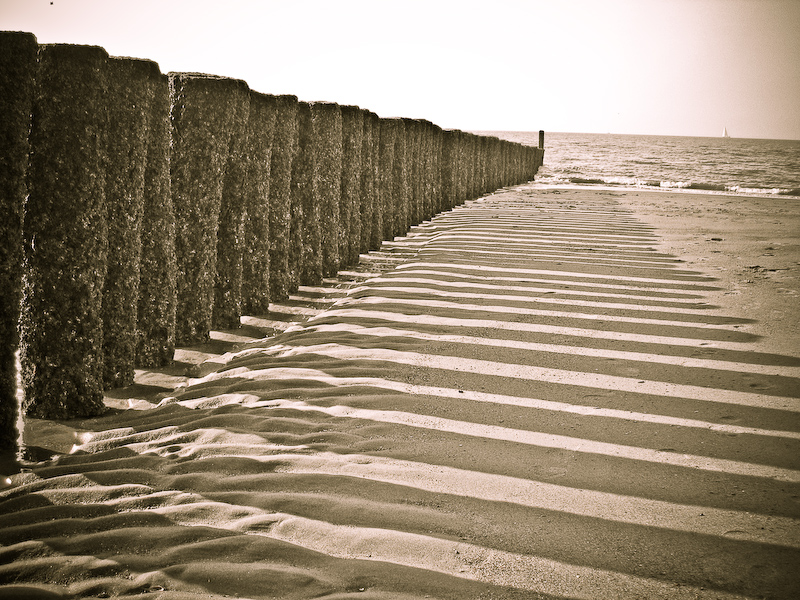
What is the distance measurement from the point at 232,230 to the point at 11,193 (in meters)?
1.65

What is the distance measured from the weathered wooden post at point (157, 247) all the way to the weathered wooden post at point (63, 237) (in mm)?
458

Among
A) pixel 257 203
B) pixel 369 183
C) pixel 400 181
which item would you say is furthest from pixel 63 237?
pixel 400 181

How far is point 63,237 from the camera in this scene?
113 inches

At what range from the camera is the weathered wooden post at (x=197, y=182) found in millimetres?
3785

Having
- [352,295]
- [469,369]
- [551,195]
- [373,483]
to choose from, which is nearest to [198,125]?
[352,295]

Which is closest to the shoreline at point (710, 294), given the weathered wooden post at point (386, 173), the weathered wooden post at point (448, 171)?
the weathered wooden post at point (386, 173)

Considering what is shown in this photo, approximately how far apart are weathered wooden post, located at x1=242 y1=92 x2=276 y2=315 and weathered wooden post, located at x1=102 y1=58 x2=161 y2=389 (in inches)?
44.7

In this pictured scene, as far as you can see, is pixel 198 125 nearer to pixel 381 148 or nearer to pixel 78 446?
pixel 78 446

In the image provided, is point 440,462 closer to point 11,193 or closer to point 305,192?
point 11,193

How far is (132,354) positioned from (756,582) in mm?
2970

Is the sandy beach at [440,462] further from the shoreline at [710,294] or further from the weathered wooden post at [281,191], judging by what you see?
the weathered wooden post at [281,191]

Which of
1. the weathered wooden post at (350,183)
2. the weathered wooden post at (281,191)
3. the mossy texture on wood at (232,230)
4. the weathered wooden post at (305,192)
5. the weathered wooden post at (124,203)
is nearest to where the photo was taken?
the weathered wooden post at (124,203)

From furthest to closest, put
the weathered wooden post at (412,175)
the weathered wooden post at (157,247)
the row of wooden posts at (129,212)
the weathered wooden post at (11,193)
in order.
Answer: the weathered wooden post at (412,175), the weathered wooden post at (157,247), the row of wooden posts at (129,212), the weathered wooden post at (11,193)

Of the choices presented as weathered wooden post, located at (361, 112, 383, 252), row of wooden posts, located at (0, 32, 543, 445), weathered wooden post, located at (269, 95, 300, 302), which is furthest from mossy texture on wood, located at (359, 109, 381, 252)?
weathered wooden post, located at (269, 95, 300, 302)
